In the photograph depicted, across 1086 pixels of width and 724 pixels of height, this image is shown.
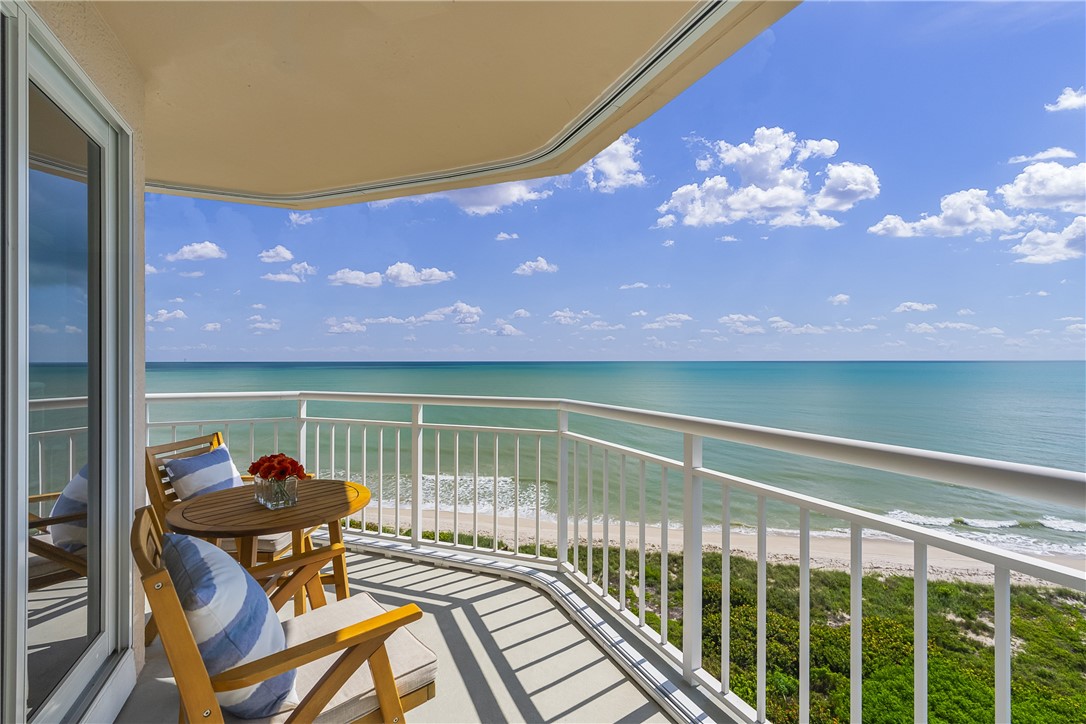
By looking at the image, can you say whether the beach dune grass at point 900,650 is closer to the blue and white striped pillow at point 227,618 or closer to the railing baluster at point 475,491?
the railing baluster at point 475,491

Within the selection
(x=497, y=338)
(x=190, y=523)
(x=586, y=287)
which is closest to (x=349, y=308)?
(x=497, y=338)

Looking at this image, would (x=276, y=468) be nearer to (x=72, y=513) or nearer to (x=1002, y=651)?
(x=72, y=513)

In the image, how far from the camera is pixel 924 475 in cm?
101

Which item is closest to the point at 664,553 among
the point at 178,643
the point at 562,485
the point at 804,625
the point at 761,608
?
the point at 761,608

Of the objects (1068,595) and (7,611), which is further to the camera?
(1068,595)

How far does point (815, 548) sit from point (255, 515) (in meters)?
7.36

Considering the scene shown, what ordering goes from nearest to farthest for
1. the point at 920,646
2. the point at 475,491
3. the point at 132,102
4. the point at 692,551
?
the point at 920,646 → the point at 692,551 → the point at 132,102 → the point at 475,491

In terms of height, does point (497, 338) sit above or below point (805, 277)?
below

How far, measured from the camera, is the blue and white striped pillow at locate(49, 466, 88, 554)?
1.46m

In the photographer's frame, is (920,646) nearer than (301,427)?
Yes

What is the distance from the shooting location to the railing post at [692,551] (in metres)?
1.81

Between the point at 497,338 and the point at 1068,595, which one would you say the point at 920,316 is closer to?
the point at 497,338

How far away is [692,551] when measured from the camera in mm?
1826

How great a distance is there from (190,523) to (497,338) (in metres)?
23.3
